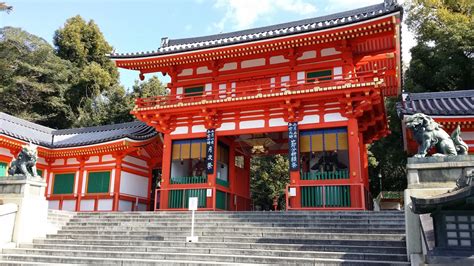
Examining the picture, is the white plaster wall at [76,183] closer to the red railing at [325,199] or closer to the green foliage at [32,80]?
the red railing at [325,199]

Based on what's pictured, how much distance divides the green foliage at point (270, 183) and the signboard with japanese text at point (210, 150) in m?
12.6

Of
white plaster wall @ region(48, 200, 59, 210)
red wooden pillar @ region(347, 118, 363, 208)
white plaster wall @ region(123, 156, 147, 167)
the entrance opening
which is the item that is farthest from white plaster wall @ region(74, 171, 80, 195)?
red wooden pillar @ region(347, 118, 363, 208)

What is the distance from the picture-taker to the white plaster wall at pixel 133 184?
1826cm

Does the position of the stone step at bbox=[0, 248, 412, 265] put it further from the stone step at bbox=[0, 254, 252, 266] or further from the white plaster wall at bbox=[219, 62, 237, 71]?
the white plaster wall at bbox=[219, 62, 237, 71]

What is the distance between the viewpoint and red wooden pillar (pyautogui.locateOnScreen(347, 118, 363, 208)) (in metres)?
13.3

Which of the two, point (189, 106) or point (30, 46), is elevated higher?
point (30, 46)

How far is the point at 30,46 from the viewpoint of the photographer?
32812mm

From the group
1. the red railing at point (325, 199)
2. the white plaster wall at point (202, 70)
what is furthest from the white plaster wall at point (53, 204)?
the red railing at point (325, 199)

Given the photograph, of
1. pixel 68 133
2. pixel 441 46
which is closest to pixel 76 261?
pixel 68 133

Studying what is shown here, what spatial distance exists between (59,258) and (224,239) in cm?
405

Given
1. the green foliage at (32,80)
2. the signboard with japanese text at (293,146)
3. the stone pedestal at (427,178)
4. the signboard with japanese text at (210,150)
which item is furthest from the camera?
the green foliage at (32,80)

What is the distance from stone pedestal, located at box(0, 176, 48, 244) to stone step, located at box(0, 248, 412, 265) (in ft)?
2.76

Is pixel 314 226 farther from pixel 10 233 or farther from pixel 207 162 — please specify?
pixel 10 233

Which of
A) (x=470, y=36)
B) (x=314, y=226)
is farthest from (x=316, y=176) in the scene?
(x=470, y=36)
